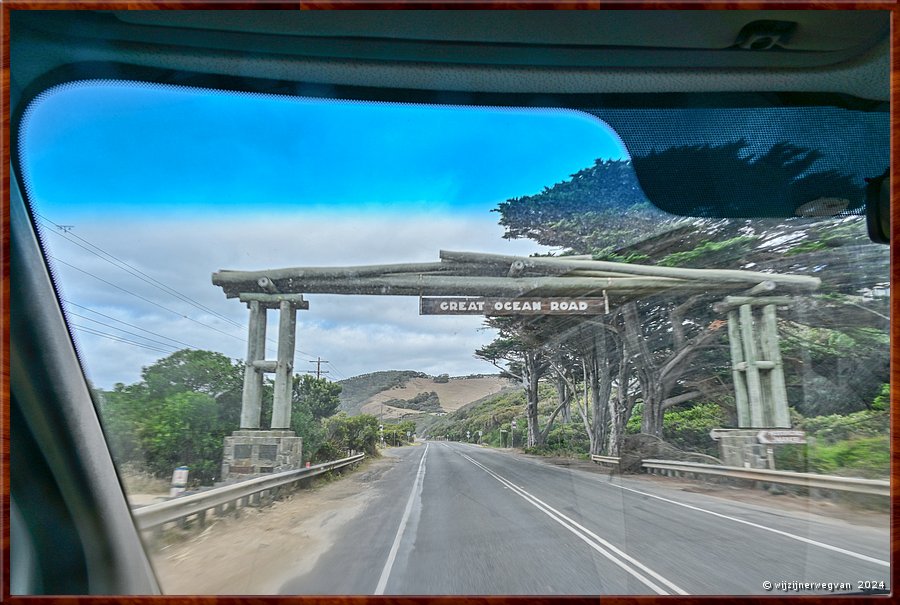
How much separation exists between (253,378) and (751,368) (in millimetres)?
2217

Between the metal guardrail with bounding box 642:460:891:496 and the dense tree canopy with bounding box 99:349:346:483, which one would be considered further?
the dense tree canopy with bounding box 99:349:346:483

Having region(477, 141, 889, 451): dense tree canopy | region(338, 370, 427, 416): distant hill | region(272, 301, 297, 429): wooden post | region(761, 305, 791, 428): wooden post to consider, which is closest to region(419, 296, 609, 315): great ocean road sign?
region(477, 141, 889, 451): dense tree canopy

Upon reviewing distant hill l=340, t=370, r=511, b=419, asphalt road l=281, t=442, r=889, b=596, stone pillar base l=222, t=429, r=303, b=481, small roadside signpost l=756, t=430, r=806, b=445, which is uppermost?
distant hill l=340, t=370, r=511, b=419

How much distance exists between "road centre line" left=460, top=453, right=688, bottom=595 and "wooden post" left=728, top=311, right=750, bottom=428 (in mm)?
960

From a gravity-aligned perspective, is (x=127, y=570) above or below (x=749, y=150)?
below

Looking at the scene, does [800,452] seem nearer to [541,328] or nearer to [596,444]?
[596,444]

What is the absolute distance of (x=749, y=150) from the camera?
2.42 metres

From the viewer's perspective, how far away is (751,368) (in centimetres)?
271

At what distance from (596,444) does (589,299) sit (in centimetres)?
82

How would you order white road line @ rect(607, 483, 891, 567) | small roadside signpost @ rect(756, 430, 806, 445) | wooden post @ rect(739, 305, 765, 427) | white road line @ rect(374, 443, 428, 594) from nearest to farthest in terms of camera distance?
white road line @ rect(607, 483, 891, 567) < white road line @ rect(374, 443, 428, 594) < small roadside signpost @ rect(756, 430, 806, 445) < wooden post @ rect(739, 305, 765, 427)

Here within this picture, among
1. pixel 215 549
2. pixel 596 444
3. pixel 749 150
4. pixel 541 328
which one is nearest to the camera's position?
pixel 215 549

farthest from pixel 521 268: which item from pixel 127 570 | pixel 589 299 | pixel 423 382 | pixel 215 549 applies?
pixel 127 570

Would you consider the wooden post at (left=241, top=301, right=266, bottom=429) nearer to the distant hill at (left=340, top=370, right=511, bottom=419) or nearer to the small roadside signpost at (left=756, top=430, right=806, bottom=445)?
the distant hill at (left=340, top=370, right=511, bottom=419)

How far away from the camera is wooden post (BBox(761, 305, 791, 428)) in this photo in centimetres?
253
